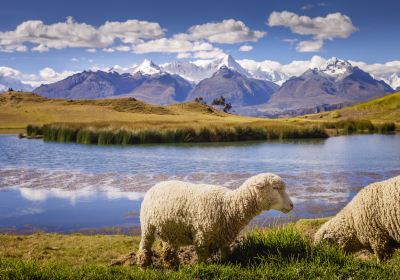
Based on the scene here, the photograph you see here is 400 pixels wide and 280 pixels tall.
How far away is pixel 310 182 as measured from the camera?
2447 centimetres

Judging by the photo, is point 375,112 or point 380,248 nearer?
point 380,248

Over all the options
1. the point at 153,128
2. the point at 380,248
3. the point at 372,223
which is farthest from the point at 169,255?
the point at 153,128

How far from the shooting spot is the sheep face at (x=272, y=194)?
8.62 meters

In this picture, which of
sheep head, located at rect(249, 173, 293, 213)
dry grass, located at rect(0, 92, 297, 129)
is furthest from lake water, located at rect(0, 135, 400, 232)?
dry grass, located at rect(0, 92, 297, 129)

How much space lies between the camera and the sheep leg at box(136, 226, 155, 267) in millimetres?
9281

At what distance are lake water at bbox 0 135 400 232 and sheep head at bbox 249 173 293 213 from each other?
7.21 meters

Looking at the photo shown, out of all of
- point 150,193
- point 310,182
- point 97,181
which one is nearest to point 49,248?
point 150,193

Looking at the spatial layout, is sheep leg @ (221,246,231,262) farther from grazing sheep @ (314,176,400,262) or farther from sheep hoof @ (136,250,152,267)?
grazing sheep @ (314,176,400,262)

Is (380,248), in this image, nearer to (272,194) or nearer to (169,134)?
(272,194)

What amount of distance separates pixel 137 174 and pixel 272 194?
1957 cm

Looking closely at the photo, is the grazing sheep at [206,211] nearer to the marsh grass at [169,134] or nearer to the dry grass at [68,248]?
the dry grass at [68,248]

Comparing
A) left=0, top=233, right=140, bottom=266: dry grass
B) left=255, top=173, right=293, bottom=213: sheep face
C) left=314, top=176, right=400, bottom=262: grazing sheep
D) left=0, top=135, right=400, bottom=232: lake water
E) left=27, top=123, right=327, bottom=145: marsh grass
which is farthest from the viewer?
left=27, top=123, right=327, bottom=145: marsh grass

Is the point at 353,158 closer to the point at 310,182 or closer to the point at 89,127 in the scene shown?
the point at 310,182

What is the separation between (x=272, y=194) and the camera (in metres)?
8.65
